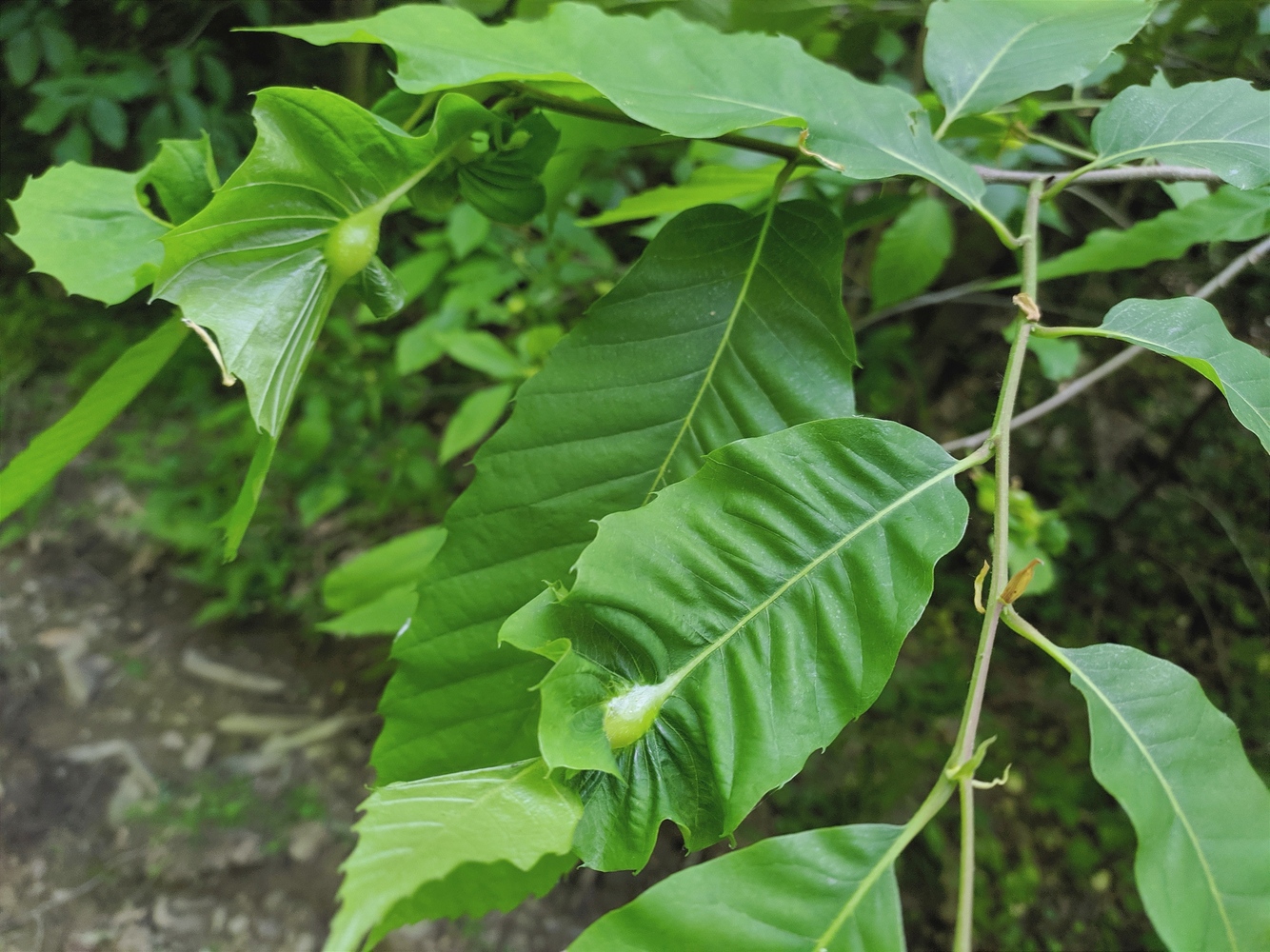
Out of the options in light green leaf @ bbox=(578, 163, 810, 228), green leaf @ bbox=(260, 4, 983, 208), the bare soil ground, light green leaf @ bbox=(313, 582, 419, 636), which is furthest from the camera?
the bare soil ground

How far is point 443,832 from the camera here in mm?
254

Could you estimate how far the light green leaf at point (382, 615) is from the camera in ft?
3.09

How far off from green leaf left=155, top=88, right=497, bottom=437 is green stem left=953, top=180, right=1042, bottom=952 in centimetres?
32

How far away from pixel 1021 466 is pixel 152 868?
6.63 feet

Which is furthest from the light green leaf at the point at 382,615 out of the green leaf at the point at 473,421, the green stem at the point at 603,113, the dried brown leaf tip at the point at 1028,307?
the dried brown leaf tip at the point at 1028,307

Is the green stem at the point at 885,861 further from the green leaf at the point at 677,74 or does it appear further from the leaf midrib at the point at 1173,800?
the green leaf at the point at 677,74

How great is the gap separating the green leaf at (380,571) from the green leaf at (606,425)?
588 millimetres

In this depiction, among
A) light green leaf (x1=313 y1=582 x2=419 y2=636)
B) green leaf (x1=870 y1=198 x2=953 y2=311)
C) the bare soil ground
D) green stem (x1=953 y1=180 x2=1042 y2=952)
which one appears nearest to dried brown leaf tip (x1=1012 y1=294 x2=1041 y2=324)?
green stem (x1=953 y1=180 x2=1042 y2=952)

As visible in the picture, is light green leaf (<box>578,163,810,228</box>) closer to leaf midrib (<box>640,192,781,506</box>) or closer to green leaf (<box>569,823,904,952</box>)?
leaf midrib (<box>640,192,781,506</box>)

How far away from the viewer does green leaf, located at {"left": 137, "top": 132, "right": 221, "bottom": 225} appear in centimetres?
39

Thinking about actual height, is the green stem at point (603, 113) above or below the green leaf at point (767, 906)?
above

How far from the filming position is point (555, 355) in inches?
17.6

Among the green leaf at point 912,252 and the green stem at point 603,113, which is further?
the green leaf at point 912,252

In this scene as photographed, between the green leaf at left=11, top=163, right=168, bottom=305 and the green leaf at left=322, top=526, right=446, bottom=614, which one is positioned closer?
the green leaf at left=11, top=163, right=168, bottom=305
